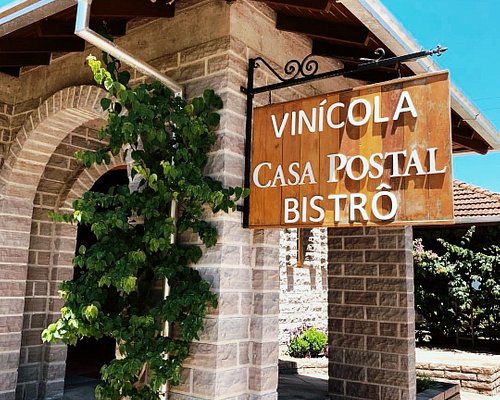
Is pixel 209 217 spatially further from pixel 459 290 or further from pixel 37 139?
pixel 459 290

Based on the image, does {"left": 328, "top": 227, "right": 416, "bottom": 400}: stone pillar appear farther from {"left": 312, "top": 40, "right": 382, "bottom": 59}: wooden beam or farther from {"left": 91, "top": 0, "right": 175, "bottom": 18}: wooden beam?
{"left": 91, "top": 0, "right": 175, "bottom": 18}: wooden beam

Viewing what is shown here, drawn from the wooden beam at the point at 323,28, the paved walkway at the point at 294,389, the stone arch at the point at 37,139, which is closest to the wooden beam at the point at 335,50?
the wooden beam at the point at 323,28

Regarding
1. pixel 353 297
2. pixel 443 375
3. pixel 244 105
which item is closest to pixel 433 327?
pixel 443 375

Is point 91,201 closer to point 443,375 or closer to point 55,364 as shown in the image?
point 55,364

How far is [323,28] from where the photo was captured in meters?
3.47

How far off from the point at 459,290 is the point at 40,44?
9229 mm

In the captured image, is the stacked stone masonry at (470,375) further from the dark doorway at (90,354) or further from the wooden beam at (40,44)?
the wooden beam at (40,44)

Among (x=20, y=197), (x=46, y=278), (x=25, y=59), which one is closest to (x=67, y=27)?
(x=25, y=59)

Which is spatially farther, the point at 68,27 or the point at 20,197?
the point at 20,197

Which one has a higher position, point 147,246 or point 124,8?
point 124,8

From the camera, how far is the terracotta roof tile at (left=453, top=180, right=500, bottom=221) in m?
9.21

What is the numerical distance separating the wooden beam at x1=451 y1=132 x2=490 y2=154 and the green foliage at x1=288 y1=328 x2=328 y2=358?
423cm

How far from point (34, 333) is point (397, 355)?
3.45 m

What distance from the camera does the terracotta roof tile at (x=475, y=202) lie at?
9.21 metres
